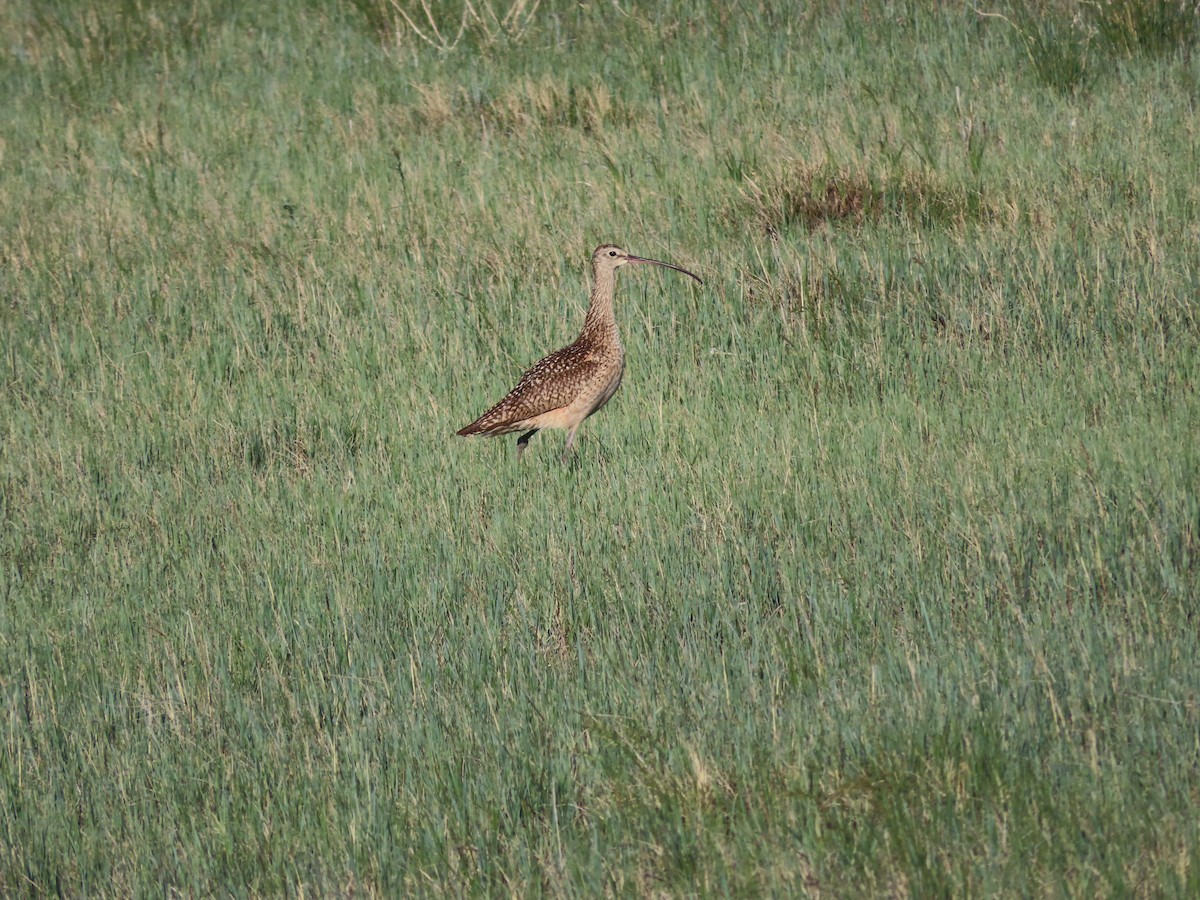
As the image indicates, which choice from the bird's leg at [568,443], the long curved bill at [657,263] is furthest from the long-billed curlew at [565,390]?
the long curved bill at [657,263]

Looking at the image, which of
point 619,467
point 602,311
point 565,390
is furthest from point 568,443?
point 602,311

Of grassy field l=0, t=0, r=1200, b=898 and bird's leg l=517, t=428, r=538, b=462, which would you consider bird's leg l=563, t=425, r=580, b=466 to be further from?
bird's leg l=517, t=428, r=538, b=462

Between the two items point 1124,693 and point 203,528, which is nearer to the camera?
point 1124,693

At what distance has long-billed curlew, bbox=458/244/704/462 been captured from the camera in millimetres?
7238

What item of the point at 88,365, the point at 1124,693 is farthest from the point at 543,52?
the point at 1124,693

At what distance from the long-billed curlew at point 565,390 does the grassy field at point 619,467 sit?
0.48 feet

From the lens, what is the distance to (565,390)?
7223 mm

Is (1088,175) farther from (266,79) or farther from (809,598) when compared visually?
(266,79)

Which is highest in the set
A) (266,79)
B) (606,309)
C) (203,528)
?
(266,79)

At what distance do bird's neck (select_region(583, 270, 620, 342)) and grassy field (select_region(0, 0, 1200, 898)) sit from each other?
362 mm

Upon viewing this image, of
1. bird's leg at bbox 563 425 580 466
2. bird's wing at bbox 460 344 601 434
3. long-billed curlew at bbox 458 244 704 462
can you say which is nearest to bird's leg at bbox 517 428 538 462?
long-billed curlew at bbox 458 244 704 462

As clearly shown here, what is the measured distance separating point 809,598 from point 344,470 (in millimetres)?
2797

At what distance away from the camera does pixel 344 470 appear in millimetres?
7203

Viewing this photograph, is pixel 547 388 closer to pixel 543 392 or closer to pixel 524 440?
pixel 543 392
